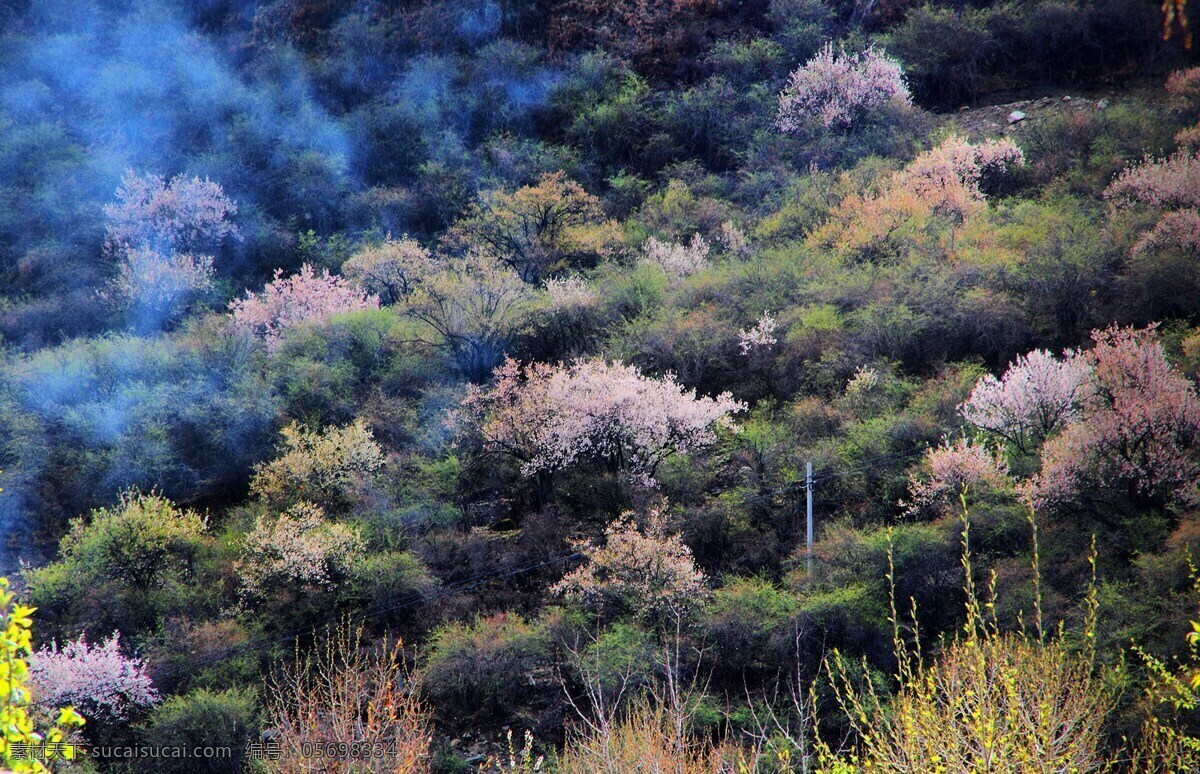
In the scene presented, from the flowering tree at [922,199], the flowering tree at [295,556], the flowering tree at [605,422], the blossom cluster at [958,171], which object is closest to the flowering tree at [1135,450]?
the flowering tree at [605,422]

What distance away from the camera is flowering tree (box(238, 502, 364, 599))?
27.7 metres

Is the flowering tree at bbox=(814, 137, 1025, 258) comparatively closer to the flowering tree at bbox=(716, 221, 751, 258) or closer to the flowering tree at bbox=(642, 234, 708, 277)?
the flowering tree at bbox=(716, 221, 751, 258)

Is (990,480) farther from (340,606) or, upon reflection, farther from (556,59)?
(556,59)

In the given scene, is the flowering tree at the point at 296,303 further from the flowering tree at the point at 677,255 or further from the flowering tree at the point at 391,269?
the flowering tree at the point at 677,255

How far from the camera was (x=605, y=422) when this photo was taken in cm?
3069

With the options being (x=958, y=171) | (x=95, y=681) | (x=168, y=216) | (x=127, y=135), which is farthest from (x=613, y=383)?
(x=127, y=135)

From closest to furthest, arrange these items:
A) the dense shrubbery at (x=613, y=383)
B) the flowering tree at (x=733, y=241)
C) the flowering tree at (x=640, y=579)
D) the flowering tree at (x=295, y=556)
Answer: the dense shrubbery at (x=613, y=383), the flowering tree at (x=640, y=579), the flowering tree at (x=295, y=556), the flowering tree at (x=733, y=241)

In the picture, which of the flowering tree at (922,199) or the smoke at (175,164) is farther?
the flowering tree at (922,199)

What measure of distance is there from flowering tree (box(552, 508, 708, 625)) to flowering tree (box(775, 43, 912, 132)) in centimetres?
3069

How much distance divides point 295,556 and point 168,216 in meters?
30.5

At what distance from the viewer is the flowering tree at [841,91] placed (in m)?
50.1

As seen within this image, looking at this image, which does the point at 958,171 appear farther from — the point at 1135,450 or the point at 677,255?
the point at 1135,450

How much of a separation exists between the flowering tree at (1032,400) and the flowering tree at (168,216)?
129 feet

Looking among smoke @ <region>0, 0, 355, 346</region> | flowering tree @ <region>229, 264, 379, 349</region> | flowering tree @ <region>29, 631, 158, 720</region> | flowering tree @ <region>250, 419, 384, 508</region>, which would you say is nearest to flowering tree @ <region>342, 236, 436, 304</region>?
flowering tree @ <region>229, 264, 379, 349</region>
